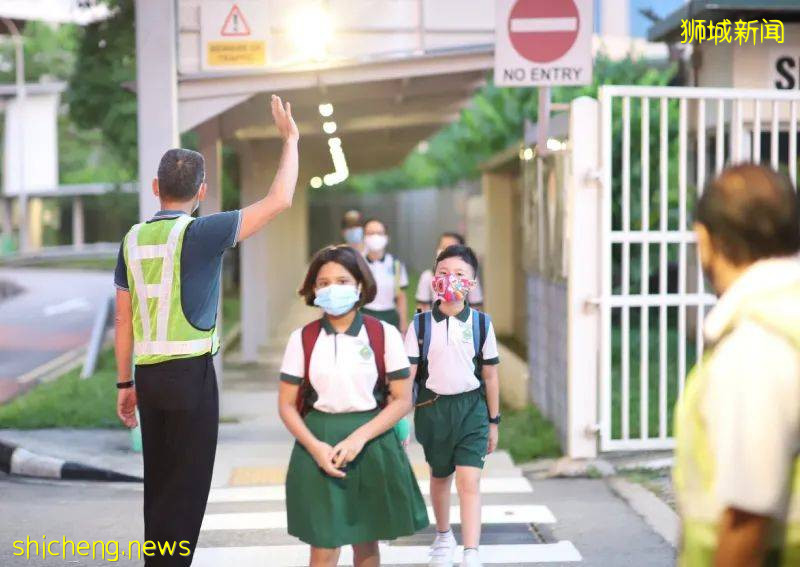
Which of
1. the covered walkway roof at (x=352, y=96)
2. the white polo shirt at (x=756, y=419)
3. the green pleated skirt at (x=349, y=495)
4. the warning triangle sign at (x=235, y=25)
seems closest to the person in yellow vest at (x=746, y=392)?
the white polo shirt at (x=756, y=419)

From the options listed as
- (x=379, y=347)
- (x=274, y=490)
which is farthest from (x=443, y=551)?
(x=274, y=490)

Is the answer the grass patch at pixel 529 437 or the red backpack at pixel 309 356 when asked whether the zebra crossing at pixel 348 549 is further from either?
the red backpack at pixel 309 356

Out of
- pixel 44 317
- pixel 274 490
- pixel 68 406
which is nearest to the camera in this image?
pixel 274 490

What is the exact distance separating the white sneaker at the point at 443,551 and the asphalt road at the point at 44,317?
10.0 meters

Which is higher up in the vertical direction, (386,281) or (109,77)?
(109,77)

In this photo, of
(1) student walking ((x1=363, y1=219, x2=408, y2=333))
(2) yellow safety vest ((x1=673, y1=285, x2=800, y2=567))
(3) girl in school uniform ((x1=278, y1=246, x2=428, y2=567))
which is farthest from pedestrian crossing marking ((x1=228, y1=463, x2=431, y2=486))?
(2) yellow safety vest ((x1=673, y1=285, x2=800, y2=567))

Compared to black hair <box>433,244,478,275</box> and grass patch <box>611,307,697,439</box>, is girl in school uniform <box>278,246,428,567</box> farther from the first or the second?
grass patch <box>611,307,697,439</box>

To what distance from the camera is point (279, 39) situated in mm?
10555

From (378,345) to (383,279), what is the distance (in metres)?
5.81

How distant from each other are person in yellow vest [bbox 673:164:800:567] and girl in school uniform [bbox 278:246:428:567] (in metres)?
2.01

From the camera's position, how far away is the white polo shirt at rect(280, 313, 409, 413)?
473 cm

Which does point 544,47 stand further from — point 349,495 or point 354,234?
point 349,495

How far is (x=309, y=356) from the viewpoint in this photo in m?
4.77

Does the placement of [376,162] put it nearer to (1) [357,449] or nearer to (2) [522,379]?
(2) [522,379]
